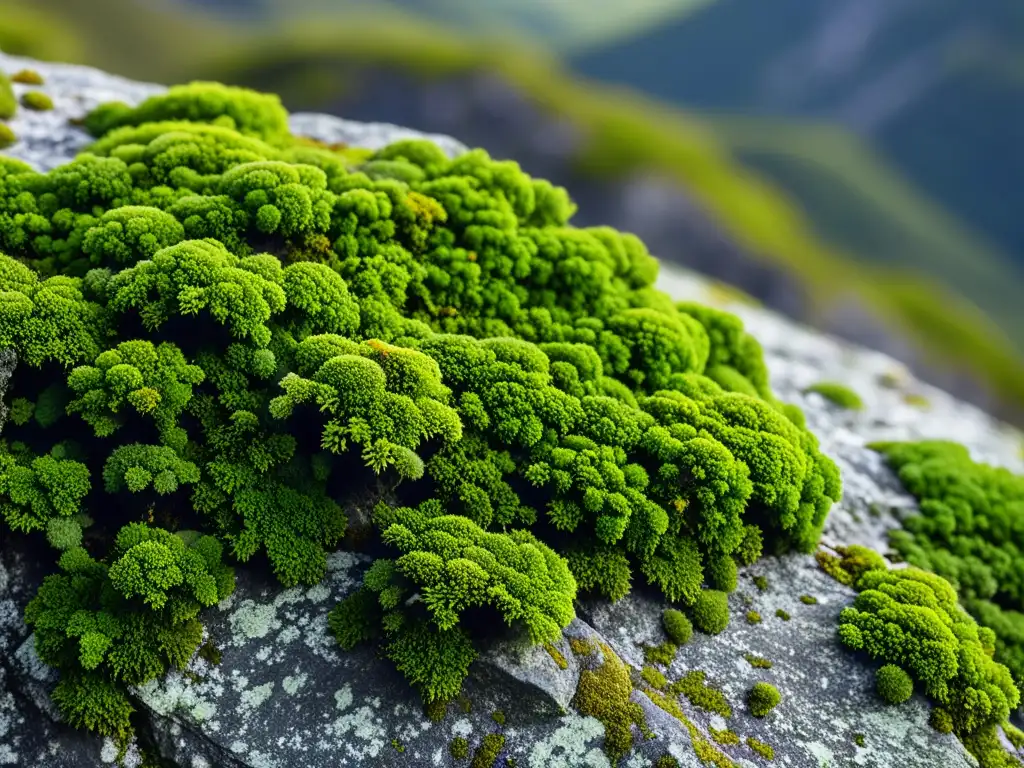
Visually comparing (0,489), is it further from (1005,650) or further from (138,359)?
(1005,650)

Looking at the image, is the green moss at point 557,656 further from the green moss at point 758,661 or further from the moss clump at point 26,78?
the moss clump at point 26,78

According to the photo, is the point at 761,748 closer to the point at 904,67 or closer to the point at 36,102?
the point at 36,102

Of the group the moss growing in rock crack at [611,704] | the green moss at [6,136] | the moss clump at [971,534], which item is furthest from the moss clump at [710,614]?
the green moss at [6,136]

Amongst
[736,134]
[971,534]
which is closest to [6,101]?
[971,534]

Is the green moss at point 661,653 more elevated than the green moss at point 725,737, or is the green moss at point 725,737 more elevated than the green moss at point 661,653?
the green moss at point 661,653

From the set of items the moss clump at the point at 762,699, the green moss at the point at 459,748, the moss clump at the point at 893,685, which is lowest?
the green moss at the point at 459,748

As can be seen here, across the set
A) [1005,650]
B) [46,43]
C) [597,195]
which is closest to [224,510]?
[1005,650]

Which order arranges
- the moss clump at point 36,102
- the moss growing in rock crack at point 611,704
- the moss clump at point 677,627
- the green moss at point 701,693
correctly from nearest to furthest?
the moss growing in rock crack at point 611,704 < the green moss at point 701,693 < the moss clump at point 677,627 < the moss clump at point 36,102
